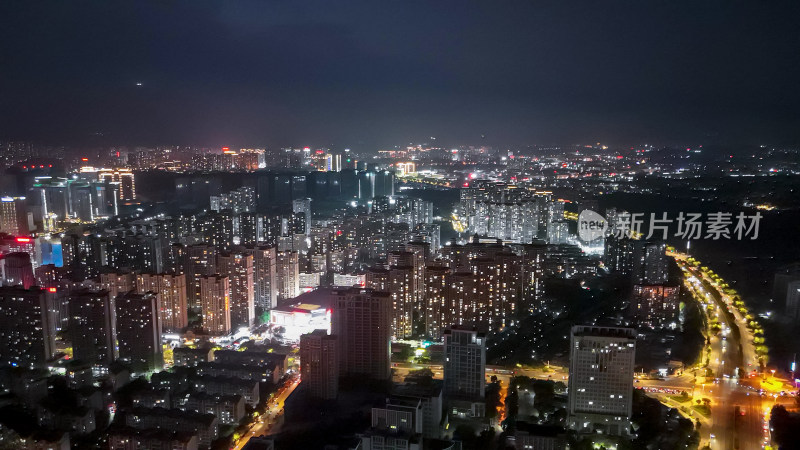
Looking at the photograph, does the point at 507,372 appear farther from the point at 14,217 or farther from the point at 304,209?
the point at 14,217

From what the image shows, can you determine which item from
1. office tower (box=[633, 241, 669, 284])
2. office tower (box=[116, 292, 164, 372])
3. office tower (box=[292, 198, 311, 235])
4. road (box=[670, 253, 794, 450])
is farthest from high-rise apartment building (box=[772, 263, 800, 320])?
office tower (box=[292, 198, 311, 235])

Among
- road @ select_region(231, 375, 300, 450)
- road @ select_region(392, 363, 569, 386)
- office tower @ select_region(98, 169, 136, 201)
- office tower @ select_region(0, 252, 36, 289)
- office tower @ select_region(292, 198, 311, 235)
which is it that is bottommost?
road @ select_region(231, 375, 300, 450)

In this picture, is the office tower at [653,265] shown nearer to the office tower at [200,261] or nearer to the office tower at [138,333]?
the office tower at [200,261]

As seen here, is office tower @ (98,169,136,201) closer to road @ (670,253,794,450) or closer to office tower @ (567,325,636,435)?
office tower @ (567,325,636,435)

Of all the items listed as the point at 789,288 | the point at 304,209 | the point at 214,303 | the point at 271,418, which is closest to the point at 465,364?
the point at 271,418

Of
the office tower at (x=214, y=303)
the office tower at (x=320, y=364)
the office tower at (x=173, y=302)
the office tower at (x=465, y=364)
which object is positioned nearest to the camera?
the office tower at (x=465, y=364)

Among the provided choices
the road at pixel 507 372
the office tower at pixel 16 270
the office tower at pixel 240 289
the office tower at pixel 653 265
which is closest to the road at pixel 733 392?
the office tower at pixel 653 265
